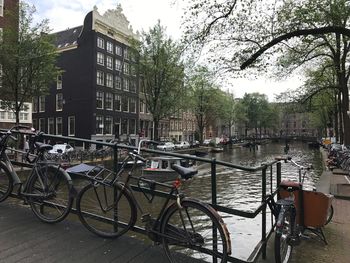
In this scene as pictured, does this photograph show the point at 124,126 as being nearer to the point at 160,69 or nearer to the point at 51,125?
the point at 51,125

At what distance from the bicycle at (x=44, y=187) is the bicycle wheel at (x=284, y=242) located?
2.52 m

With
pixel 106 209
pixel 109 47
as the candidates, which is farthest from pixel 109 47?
pixel 106 209

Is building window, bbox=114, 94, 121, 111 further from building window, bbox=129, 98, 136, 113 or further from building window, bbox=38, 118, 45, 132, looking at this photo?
building window, bbox=38, 118, 45, 132

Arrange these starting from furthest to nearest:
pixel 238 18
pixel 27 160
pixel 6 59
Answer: pixel 6 59
pixel 238 18
pixel 27 160

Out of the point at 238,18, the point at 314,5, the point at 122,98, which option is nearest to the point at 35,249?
the point at 238,18

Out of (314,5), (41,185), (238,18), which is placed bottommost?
(41,185)

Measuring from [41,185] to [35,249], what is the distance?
44.2 inches

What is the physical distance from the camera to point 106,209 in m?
4.44

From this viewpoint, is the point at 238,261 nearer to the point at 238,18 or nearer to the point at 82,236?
the point at 82,236

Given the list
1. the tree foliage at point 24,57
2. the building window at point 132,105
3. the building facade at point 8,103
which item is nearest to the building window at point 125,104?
the building window at point 132,105

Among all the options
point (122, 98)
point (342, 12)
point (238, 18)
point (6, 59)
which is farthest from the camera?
point (122, 98)

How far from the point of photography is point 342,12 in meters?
13.5

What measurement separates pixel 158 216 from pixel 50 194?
1.74 meters

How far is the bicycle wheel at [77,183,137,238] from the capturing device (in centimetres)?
419
